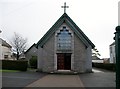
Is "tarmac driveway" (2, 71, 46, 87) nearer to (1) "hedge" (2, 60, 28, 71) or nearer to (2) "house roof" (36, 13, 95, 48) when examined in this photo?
(2) "house roof" (36, 13, 95, 48)

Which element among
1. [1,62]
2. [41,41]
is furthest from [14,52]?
[41,41]

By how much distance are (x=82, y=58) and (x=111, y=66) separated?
1131 cm

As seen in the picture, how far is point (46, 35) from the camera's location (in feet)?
112

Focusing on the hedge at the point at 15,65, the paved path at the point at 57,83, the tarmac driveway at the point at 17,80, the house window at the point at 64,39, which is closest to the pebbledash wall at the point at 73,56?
the house window at the point at 64,39

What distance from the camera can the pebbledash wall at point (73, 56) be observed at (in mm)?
33688

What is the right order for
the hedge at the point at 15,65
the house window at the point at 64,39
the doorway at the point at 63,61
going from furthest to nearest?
the hedge at the point at 15,65
the house window at the point at 64,39
the doorway at the point at 63,61

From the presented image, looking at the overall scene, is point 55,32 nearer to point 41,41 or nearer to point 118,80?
point 41,41

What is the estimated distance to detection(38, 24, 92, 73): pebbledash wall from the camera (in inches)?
1326

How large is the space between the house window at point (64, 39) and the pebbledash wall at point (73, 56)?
0.63m

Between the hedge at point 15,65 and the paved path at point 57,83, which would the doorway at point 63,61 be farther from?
the paved path at point 57,83

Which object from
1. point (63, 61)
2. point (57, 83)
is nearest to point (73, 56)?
point (63, 61)

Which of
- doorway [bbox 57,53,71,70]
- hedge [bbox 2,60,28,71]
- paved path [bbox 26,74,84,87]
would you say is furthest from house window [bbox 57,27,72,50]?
paved path [bbox 26,74,84,87]

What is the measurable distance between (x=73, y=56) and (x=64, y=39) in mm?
2869

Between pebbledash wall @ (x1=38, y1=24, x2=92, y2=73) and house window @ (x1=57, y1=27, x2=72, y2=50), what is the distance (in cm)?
63
